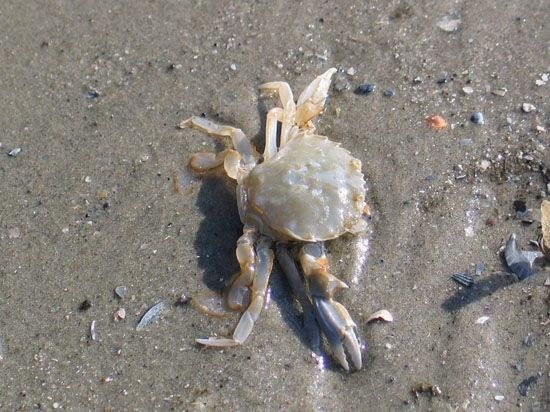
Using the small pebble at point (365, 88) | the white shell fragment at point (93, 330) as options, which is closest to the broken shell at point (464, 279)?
the small pebble at point (365, 88)

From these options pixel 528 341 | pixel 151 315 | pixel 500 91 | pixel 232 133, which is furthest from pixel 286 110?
pixel 528 341

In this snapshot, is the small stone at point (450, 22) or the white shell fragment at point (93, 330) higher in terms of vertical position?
the small stone at point (450, 22)

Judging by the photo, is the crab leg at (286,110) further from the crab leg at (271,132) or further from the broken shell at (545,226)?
the broken shell at (545,226)

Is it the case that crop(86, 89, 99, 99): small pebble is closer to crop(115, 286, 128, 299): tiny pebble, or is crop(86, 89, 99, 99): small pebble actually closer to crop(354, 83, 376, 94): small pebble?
crop(115, 286, 128, 299): tiny pebble

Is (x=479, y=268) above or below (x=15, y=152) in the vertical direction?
below

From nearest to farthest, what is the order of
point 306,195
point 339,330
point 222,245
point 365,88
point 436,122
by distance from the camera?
point 339,330 < point 306,195 < point 222,245 < point 436,122 < point 365,88

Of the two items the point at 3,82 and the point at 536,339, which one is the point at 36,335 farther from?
the point at 536,339

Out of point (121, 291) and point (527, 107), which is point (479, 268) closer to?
point (527, 107)
